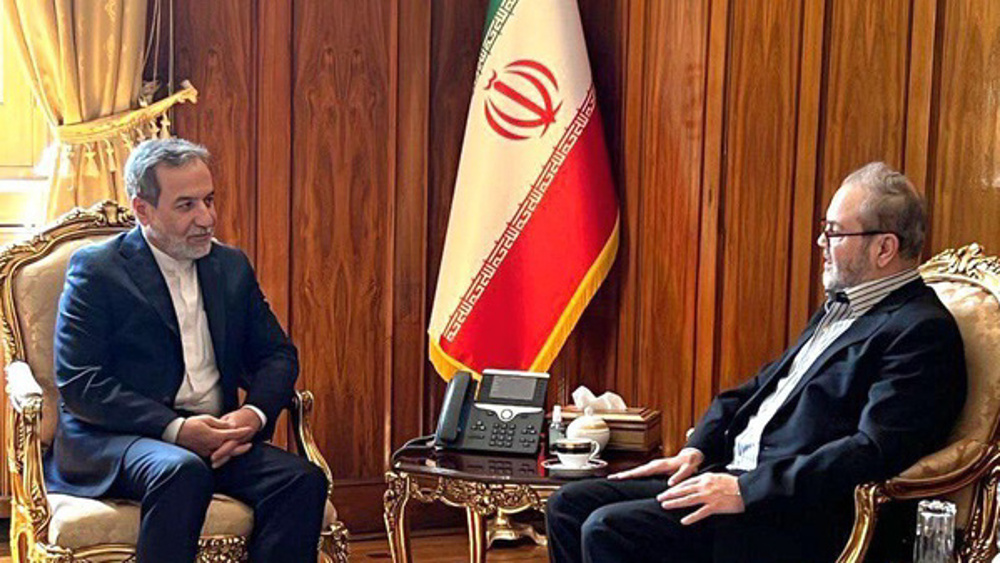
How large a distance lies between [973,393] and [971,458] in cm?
15

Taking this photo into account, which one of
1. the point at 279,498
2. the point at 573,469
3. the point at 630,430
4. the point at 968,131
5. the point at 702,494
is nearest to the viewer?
the point at 702,494

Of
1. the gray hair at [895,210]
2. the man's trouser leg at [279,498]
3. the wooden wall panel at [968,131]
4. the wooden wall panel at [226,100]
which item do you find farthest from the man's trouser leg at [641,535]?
the wooden wall panel at [226,100]

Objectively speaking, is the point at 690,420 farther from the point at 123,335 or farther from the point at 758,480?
the point at 123,335

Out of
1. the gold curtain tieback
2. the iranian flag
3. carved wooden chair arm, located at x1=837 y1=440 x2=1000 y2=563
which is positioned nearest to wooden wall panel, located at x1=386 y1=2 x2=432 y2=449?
the iranian flag

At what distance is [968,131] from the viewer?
3268 millimetres

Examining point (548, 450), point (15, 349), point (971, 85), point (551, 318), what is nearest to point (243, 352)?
point (15, 349)

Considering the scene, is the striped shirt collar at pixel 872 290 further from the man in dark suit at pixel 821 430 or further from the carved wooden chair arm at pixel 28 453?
the carved wooden chair arm at pixel 28 453

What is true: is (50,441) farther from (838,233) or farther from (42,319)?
(838,233)

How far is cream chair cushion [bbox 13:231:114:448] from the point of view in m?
3.30

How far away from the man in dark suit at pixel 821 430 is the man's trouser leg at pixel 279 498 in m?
0.53

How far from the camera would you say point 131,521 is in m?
2.94

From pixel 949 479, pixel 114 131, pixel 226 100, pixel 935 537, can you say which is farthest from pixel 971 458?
pixel 114 131

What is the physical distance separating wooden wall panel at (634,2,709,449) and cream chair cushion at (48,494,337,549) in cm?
146

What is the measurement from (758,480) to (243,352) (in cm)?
134
